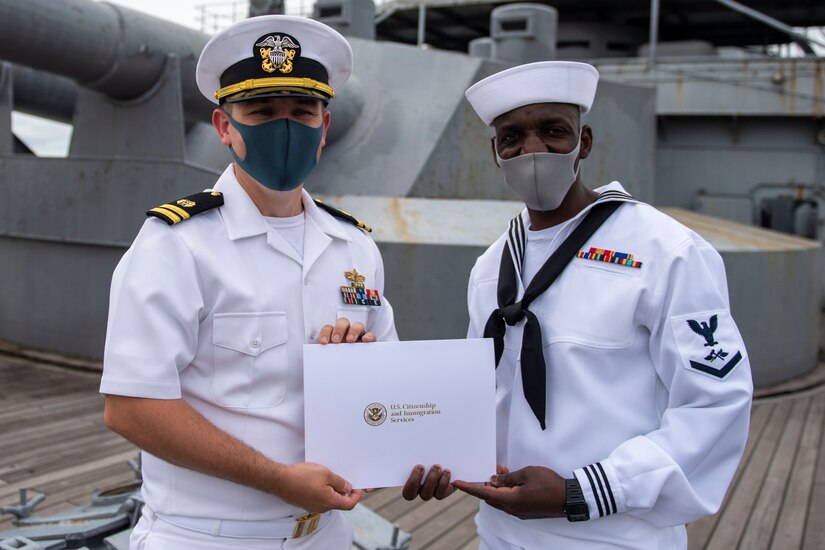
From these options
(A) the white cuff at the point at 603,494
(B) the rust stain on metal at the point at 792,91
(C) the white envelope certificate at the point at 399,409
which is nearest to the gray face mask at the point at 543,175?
(C) the white envelope certificate at the point at 399,409

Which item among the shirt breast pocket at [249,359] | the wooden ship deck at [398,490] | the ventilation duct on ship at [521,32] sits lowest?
the wooden ship deck at [398,490]

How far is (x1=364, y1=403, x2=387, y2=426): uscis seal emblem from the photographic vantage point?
138cm

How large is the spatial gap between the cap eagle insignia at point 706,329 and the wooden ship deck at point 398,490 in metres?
1.98

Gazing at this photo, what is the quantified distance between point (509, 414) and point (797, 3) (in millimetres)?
12463

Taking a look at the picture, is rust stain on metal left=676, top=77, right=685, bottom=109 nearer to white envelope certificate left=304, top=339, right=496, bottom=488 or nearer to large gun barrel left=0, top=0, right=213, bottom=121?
large gun barrel left=0, top=0, right=213, bottom=121

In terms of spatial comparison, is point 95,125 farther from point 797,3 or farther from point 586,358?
point 797,3

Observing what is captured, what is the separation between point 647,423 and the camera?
145cm

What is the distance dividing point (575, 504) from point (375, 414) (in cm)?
42

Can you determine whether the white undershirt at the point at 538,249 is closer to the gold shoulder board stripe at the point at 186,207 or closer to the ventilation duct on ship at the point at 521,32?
the gold shoulder board stripe at the point at 186,207

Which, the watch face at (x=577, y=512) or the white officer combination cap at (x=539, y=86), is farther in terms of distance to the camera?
the white officer combination cap at (x=539, y=86)

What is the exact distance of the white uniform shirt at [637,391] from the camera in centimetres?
136

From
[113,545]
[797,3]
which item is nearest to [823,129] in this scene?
[797,3]

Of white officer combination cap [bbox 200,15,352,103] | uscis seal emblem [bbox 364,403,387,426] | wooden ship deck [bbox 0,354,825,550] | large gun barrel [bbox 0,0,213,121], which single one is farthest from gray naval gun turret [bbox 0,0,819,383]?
uscis seal emblem [bbox 364,403,387,426]

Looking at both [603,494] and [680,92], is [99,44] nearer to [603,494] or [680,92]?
[603,494]
